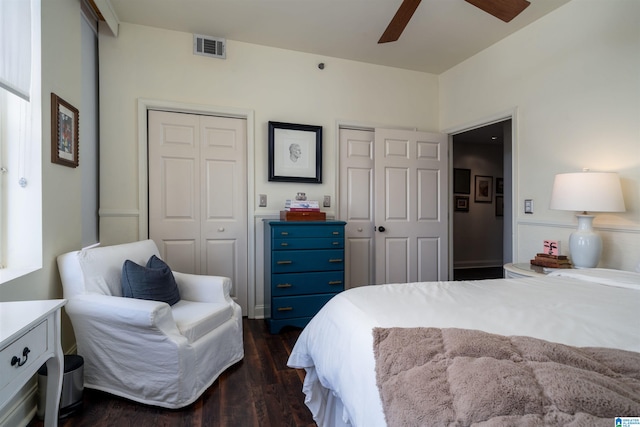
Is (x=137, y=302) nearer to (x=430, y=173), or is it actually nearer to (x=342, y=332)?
(x=342, y=332)

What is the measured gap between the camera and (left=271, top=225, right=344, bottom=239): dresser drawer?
8.64ft

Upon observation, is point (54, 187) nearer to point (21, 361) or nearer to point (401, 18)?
point (21, 361)

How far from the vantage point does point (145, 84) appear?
2730mm

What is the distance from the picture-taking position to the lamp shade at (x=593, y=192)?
74.6 inches

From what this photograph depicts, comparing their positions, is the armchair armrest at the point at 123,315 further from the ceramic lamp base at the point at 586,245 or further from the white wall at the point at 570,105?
the white wall at the point at 570,105

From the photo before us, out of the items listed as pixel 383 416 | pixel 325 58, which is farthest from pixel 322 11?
pixel 383 416

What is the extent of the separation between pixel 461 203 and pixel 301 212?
12.9 feet

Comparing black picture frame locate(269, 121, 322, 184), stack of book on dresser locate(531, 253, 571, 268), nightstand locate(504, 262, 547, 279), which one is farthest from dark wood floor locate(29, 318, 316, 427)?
stack of book on dresser locate(531, 253, 571, 268)

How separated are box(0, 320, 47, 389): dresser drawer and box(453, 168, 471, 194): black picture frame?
5.72 m

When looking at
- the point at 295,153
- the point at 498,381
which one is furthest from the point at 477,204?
the point at 498,381

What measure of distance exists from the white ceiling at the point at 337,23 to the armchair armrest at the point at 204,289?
2.12 m

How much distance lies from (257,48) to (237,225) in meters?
1.75

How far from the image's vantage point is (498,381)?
2.15ft

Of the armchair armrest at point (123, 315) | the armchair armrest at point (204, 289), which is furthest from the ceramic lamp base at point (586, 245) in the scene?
the armchair armrest at point (123, 315)
